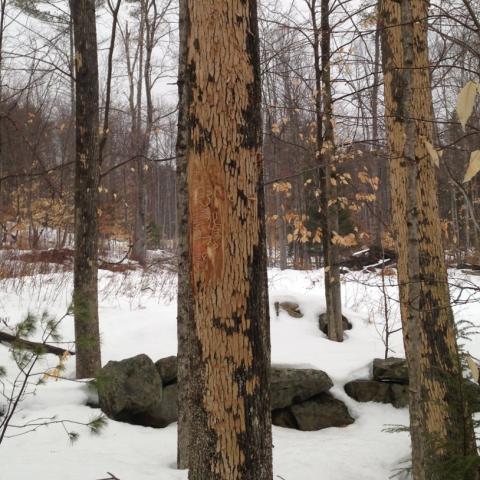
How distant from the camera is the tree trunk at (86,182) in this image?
476cm

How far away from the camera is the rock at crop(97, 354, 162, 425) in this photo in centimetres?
430

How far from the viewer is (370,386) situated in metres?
5.18

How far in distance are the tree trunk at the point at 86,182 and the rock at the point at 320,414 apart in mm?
2205

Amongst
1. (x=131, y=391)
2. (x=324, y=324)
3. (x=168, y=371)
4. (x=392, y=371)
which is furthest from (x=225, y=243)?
(x=324, y=324)

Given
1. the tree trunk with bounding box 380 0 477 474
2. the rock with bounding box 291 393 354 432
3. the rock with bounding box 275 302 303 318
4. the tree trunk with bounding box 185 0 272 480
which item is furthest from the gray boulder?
the tree trunk with bounding box 185 0 272 480

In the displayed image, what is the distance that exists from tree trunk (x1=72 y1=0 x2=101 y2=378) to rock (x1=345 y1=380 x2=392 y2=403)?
2853 millimetres

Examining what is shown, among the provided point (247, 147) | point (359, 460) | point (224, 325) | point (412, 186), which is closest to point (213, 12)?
point (247, 147)

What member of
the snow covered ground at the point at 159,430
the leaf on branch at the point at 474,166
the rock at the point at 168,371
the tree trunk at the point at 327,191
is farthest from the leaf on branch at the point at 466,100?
the tree trunk at the point at 327,191

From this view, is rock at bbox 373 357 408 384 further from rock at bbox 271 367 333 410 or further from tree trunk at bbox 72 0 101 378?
tree trunk at bbox 72 0 101 378

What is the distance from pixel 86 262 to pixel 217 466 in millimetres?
3363

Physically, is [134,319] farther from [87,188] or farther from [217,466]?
[217,466]

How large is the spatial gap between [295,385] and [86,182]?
3.08 m

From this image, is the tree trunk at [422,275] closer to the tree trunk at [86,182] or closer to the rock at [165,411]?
the rock at [165,411]

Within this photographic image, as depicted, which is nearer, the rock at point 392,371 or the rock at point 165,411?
the rock at point 165,411
